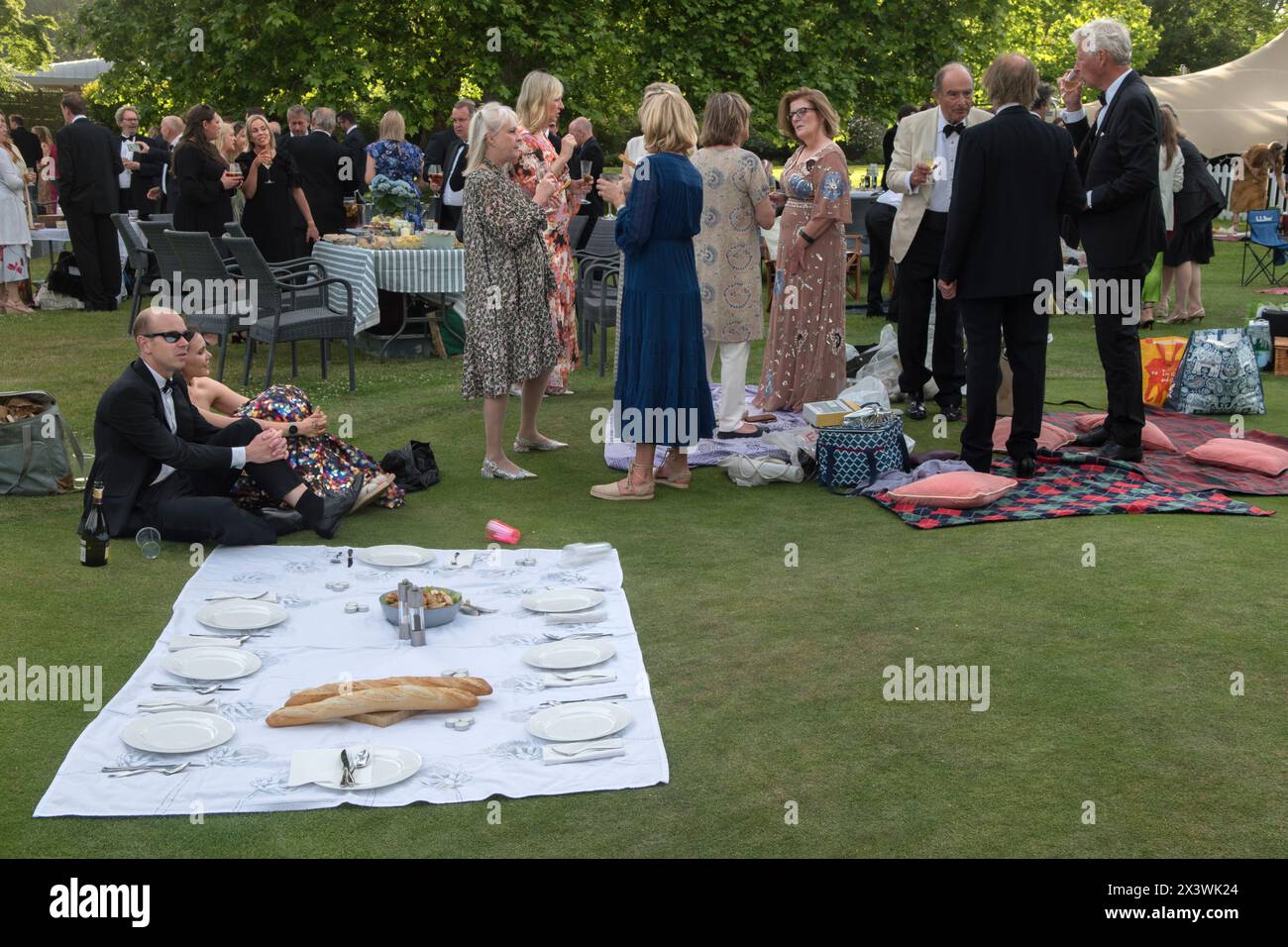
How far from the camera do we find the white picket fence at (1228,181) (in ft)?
72.7

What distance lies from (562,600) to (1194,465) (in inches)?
158

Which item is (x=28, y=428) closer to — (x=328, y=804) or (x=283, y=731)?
(x=283, y=731)

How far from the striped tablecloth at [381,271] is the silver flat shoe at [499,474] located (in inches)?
121

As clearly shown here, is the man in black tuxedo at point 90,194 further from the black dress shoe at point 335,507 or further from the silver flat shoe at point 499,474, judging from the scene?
the black dress shoe at point 335,507

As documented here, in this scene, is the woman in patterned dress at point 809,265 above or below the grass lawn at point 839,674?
above

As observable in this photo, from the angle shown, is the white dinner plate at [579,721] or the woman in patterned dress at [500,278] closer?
the white dinner plate at [579,721]

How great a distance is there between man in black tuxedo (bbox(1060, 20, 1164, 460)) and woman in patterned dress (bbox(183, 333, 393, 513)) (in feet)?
13.3

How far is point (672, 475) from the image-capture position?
7.28 metres

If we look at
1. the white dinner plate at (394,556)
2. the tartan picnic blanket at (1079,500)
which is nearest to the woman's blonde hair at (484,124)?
the white dinner plate at (394,556)

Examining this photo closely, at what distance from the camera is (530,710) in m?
4.33

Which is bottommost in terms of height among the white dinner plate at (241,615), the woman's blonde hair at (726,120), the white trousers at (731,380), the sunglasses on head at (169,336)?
the white dinner plate at (241,615)

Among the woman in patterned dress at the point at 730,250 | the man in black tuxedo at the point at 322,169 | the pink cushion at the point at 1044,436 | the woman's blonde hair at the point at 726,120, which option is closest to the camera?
the pink cushion at the point at 1044,436

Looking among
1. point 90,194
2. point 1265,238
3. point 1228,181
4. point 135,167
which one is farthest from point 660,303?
point 1228,181

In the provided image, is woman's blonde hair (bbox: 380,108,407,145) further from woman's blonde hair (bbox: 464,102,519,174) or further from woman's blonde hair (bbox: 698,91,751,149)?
woman's blonde hair (bbox: 464,102,519,174)
